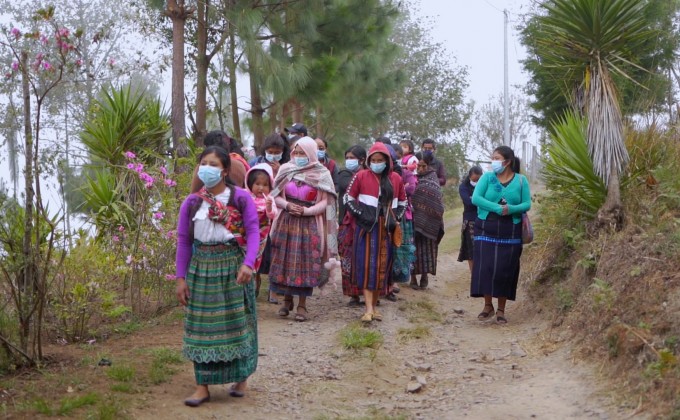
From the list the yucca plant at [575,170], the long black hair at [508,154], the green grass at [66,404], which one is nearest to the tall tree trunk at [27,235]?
the green grass at [66,404]

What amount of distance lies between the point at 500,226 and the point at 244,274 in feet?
12.0

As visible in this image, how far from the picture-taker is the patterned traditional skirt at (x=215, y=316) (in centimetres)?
582

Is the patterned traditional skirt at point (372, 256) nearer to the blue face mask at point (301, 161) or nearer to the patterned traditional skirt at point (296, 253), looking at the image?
the patterned traditional skirt at point (296, 253)

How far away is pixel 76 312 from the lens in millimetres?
7516

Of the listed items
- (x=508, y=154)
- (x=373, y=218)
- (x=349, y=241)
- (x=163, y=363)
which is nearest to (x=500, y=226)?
(x=508, y=154)

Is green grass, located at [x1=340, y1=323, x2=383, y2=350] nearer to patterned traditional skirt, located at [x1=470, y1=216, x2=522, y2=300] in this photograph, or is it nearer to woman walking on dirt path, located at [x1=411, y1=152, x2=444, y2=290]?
patterned traditional skirt, located at [x1=470, y1=216, x2=522, y2=300]

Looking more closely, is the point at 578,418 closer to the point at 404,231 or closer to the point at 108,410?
the point at 108,410

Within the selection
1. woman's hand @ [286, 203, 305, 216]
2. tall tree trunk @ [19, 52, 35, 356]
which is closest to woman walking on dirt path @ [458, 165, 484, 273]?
woman's hand @ [286, 203, 305, 216]

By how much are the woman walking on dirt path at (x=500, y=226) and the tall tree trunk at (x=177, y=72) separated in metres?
4.76

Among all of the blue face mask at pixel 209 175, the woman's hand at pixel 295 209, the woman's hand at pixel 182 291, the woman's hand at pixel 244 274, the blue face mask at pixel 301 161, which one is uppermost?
the blue face mask at pixel 301 161

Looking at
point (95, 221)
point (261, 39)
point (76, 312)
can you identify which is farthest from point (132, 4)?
point (76, 312)

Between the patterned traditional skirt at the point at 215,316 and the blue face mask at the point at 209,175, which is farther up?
the blue face mask at the point at 209,175

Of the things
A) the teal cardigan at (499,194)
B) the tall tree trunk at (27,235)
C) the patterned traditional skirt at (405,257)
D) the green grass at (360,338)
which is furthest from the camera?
the patterned traditional skirt at (405,257)

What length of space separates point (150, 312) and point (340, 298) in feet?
8.05
